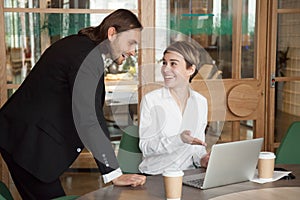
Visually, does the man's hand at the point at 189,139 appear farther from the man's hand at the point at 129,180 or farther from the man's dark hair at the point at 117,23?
the man's dark hair at the point at 117,23

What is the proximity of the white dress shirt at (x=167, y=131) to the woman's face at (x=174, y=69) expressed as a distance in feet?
0.23

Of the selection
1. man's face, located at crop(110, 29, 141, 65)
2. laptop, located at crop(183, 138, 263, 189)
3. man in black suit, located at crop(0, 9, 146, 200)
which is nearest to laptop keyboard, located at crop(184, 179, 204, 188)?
laptop, located at crop(183, 138, 263, 189)

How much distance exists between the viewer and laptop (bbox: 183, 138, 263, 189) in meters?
1.93

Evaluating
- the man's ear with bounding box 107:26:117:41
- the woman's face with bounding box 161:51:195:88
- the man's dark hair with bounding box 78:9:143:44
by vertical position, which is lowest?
the woman's face with bounding box 161:51:195:88

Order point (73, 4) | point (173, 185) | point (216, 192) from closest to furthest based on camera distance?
point (173, 185)
point (216, 192)
point (73, 4)

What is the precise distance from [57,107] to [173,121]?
63cm

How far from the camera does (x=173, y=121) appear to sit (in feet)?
8.60

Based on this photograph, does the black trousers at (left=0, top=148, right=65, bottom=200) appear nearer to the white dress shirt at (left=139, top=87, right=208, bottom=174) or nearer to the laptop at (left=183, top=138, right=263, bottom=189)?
the white dress shirt at (left=139, top=87, right=208, bottom=174)

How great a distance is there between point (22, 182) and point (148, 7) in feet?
5.71

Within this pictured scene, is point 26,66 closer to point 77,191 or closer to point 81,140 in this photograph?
point 77,191

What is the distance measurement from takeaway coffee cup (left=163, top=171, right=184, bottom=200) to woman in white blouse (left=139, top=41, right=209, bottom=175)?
1.97ft

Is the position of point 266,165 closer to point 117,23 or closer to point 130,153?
point 130,153

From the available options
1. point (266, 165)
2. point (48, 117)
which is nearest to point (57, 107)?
point (48, 117)

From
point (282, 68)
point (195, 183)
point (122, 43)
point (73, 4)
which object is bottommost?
point (195, 183)
